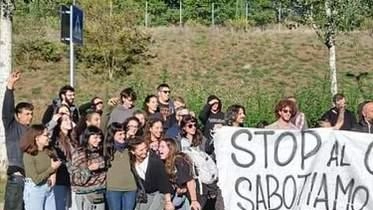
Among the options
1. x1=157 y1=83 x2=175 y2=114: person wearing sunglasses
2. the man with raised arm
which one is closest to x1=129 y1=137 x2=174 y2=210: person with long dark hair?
the man with raised arm

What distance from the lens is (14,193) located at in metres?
10.6

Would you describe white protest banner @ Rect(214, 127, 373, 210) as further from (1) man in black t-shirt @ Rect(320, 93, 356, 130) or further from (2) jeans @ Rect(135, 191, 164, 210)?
(1) man in black t-shirt @ Rect(320, 93, 356, 130)

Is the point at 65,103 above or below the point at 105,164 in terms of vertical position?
above

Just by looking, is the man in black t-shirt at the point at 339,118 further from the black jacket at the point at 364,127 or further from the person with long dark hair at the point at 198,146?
the person with long dark hair at the point at 198,146

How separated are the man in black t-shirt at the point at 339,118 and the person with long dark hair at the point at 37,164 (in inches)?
169

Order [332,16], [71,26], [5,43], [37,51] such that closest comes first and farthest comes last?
[71,26] < [5,43] < [332,16] < [37,51]

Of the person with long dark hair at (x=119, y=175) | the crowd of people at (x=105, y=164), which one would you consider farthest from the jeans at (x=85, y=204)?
the person with long dark hair at (x=119, y=175)

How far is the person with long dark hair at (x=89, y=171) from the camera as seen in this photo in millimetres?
10195

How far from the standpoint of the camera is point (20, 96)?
3869 centimetres

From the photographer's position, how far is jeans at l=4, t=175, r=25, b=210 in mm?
10602

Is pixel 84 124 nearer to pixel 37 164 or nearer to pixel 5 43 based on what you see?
pixel 37 164

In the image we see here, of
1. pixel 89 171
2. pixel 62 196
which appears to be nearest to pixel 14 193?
pixel 62 196

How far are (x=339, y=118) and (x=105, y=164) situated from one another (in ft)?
15.3

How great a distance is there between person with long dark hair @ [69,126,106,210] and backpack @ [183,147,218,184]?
44.4 inches
